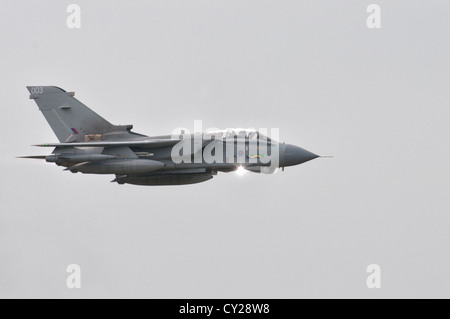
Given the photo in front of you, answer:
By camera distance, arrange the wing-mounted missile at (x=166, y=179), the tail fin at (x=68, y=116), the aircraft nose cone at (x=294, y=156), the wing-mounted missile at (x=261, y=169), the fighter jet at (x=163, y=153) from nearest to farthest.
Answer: the aircraft nose cone at (x=294, y=156), the fighter jet at (x=163, y=153), the wing-mounted missile at (x=261, y=169), the wing-mounted missile at (x=166, y=179), the tail fin at (x=68, y=116)

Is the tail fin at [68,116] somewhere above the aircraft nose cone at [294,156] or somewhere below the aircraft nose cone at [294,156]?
above

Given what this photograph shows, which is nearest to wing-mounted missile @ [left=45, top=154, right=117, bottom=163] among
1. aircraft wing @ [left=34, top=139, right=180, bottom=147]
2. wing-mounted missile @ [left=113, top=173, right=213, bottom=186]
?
aircraft wing @ [left=34, top=139, right=180, bottom=147]

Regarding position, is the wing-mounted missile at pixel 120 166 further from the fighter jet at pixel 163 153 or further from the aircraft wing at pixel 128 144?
the aircraft wing at pixel 128 144

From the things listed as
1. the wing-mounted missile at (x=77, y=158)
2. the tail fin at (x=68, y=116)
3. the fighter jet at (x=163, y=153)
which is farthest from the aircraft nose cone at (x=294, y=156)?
the tail fin at (x=68, y=116)

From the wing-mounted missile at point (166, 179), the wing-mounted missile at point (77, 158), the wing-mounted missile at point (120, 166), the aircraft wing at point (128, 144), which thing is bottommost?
the wing-mounted missile at point (166, 179)

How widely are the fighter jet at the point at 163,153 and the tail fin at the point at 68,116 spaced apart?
0.13ft

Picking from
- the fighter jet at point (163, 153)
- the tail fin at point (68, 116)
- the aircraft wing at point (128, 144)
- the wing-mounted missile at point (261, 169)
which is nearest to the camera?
the fighter jet at point (163, 153)

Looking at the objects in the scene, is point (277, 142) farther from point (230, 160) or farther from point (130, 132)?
point (130, 132)

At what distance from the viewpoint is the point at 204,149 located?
2848 centimetres

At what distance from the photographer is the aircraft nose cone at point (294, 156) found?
27953 millimetres

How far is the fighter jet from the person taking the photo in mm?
28094

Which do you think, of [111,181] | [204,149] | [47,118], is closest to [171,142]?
[204,149]

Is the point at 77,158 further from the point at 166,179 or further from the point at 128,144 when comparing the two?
the point at 166,179

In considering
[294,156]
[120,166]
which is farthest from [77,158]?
[294,156]
